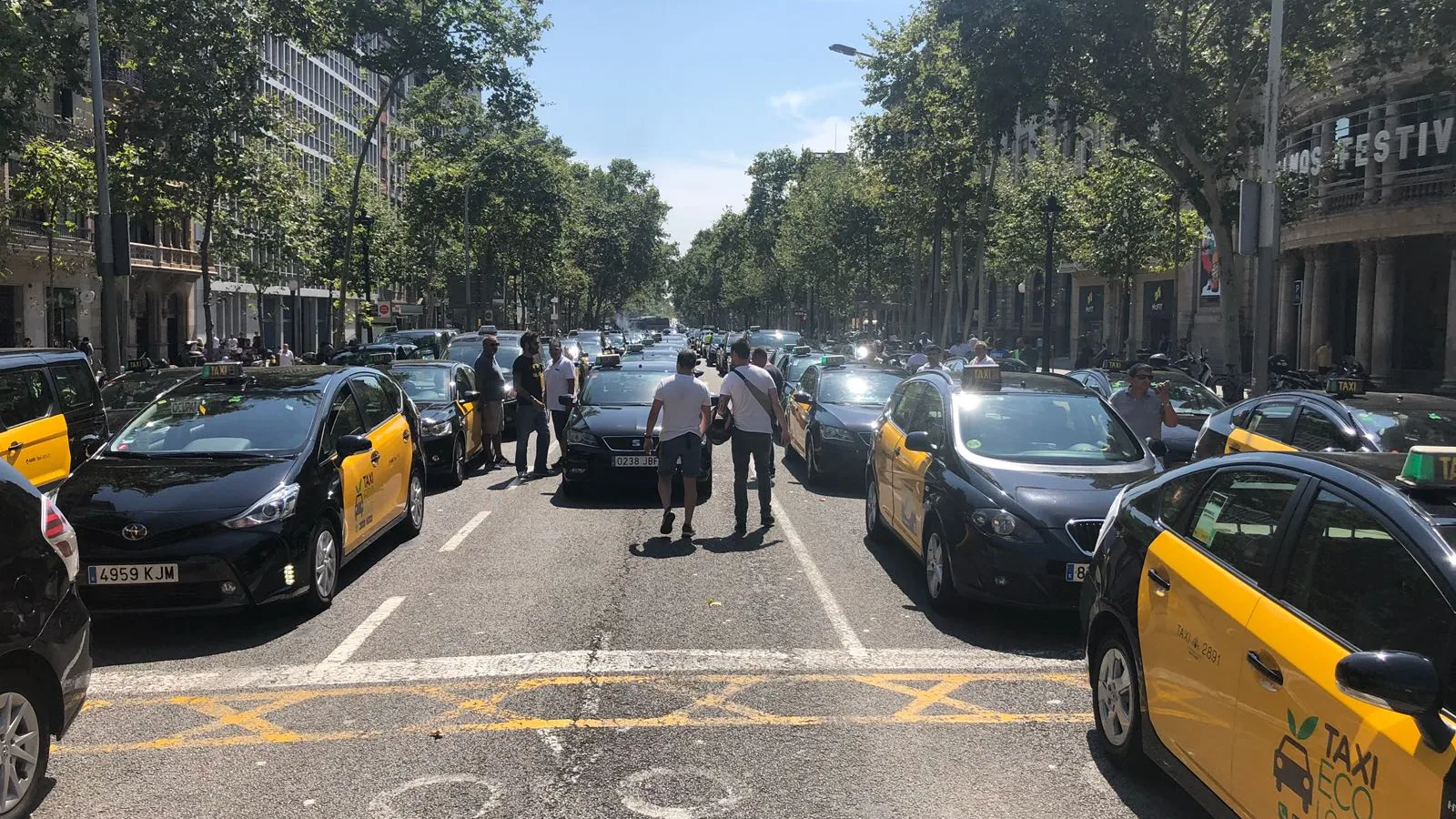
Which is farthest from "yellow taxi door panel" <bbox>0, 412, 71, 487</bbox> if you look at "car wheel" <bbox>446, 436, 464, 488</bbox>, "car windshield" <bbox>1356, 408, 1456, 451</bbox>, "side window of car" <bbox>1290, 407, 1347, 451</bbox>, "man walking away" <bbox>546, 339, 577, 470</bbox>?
"car windshield" <bbox>1356, 408, 1456, 451</bbox>

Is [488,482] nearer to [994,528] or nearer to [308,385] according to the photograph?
[308,385]

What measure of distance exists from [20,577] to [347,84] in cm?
7946

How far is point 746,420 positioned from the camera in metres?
11.1

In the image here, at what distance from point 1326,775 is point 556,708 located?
3.53m

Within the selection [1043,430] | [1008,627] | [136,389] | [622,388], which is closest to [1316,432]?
[1043,430]

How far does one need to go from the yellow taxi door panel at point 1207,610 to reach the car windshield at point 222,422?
5.81 meters

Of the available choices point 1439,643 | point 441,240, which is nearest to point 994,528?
point 1439,643

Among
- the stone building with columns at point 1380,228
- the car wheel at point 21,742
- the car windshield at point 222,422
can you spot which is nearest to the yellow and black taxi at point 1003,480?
the car windshield at point 222,422

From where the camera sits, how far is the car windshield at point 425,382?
49.2 ft

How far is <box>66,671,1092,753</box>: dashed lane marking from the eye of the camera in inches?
212

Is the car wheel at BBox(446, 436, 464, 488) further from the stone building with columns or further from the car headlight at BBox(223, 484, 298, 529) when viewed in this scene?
the stone building with columns

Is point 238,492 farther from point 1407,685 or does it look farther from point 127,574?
point 1407,685

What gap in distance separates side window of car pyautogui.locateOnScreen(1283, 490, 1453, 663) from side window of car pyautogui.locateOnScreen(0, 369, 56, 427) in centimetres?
941

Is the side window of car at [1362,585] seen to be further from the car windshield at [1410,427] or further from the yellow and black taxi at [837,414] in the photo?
the yellow and black taxi at [837,414]
